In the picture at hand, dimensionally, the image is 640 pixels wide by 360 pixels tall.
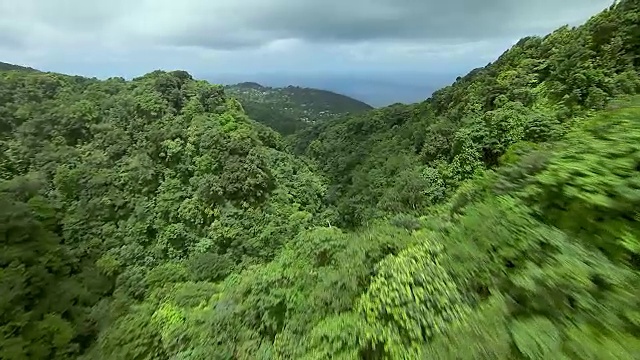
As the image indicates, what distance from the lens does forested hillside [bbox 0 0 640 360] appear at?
12.2ft

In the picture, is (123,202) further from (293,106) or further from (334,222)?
(293,106)

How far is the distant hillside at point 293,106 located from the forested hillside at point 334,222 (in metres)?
43.8

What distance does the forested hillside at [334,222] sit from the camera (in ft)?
12.2

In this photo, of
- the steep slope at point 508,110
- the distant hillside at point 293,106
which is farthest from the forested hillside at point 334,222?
the distant hillside at point 293,106

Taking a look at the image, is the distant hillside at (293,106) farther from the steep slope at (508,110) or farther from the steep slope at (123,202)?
the steep slope at (508,110)

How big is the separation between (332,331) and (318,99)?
431 ft

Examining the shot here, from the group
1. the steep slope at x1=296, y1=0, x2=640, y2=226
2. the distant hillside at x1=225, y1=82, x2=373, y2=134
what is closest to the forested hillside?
the steep slope at x1=296, y1=0, x2=640, y2=226

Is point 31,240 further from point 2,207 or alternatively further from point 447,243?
point 447,243

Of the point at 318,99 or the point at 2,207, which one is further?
the point at 318,99

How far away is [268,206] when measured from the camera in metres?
21.2

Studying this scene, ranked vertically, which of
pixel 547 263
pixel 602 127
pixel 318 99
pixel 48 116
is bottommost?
pixel 318 99

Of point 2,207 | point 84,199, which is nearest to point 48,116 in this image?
point 84,199

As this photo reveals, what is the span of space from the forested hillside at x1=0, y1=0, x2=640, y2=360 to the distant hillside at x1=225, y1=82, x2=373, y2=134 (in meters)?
43.8

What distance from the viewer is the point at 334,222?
2503 cm
